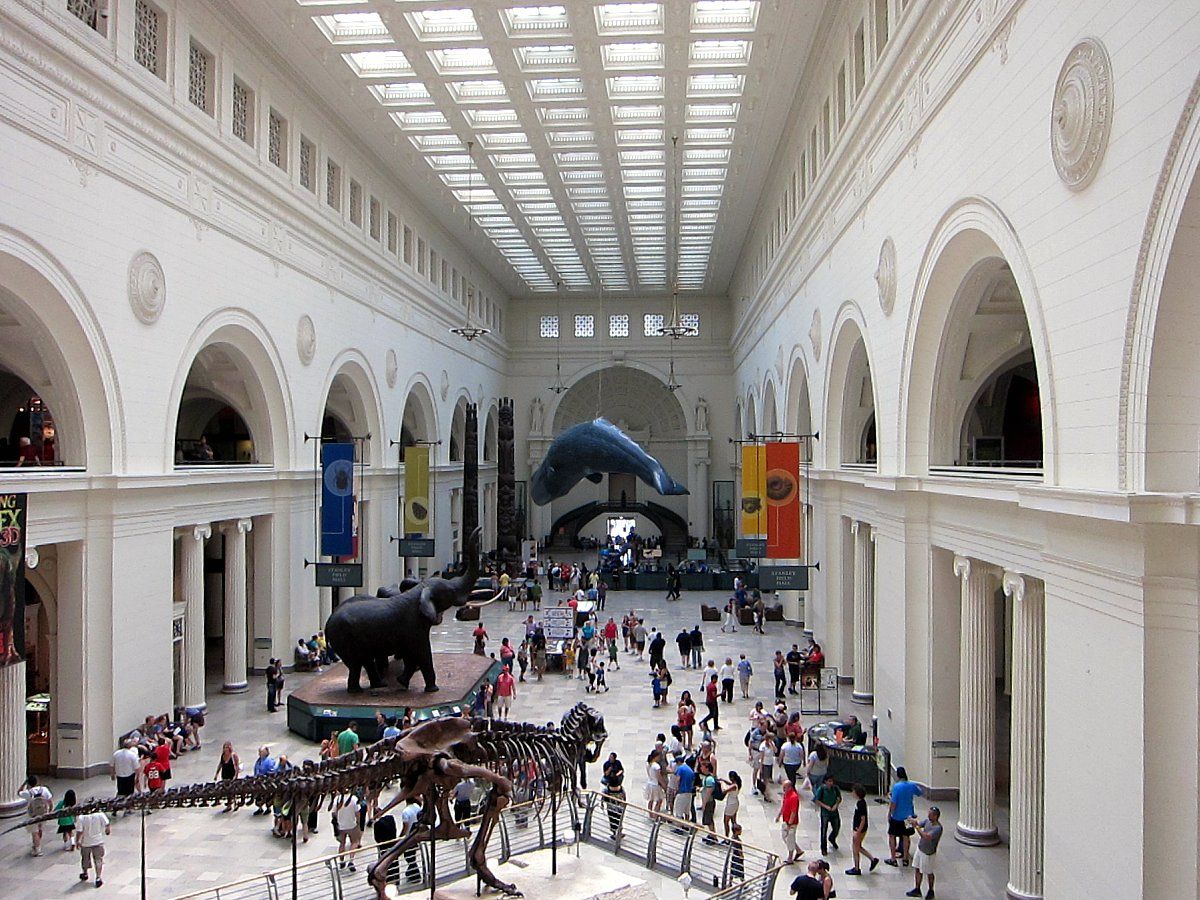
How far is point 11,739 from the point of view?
36.9ft

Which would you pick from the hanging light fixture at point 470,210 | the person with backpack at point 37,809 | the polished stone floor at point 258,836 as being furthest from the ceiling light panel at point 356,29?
the person with backpack at point 37,809

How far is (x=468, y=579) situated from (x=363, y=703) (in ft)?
7.99

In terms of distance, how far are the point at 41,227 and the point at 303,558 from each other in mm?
9676

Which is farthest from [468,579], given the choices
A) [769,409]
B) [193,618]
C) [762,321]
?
[762,321]

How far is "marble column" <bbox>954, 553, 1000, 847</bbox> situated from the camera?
10.4 metres

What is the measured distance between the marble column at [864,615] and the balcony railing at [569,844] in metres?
6.69

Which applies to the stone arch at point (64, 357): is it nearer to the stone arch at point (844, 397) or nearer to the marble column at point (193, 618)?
the marble column at point (193, 618)

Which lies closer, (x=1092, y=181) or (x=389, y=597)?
(x=1092, y=181)

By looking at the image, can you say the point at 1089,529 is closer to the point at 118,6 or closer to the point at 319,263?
the point at 118,6

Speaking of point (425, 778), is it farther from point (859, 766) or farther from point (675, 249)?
point (675, 249)

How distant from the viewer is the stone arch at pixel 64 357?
11438mm

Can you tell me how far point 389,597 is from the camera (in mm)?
15031

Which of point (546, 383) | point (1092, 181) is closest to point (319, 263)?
point (1092, 181)

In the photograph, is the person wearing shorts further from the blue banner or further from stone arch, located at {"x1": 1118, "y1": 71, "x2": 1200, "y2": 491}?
stone arch, located at {"x1": 1118, "y1": 71, "x2": 1200, "y2": 491}
